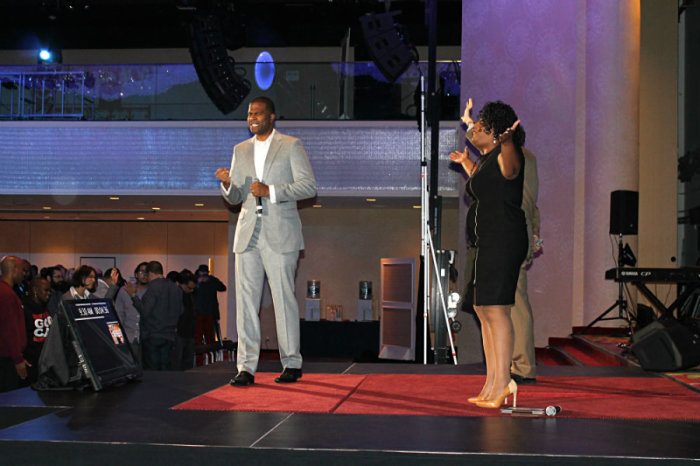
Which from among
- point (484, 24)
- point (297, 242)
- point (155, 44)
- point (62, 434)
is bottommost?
point (62, 434)

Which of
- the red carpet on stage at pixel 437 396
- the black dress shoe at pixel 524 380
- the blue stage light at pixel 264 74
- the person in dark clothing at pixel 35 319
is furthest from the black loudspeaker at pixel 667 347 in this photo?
the blue stage light at pixel 264 74

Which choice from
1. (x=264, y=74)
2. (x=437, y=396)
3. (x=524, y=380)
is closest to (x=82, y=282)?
(x=437, y=396)

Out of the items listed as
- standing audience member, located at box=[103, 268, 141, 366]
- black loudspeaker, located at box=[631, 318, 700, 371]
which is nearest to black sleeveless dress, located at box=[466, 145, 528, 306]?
black loudspeaker, located at box=[631, 318, 700, 371]

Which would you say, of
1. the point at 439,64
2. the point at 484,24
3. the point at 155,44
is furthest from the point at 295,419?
the point at 155,44

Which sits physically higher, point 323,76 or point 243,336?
point 323,76

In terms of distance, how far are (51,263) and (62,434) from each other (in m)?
15.0

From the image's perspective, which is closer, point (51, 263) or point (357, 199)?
point (357, 199)

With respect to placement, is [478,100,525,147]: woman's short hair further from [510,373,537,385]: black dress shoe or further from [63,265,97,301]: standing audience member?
[63,265,97,301]: standing audience member

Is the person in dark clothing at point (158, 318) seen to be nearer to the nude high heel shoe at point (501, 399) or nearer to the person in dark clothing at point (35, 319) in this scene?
the person in dark clothing at point (35, 319)

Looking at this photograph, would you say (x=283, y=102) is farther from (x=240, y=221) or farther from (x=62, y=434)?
(x=62, y=434)

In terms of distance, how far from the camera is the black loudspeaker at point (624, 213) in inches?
304

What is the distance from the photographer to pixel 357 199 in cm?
1170

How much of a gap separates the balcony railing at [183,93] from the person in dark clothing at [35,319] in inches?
232

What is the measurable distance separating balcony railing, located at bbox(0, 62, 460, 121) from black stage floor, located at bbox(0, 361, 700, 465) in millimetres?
8129
